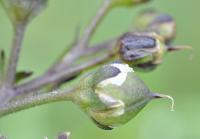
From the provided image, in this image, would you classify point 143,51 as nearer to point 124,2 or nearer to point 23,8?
point 23,8

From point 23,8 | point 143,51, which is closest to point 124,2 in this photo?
point 143,51

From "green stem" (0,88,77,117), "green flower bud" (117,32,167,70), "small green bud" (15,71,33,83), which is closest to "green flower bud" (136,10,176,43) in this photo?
"green flower bud" (117,32,167,70)

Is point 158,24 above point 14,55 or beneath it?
beneath

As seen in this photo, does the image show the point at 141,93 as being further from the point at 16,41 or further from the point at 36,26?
the point at 36,26

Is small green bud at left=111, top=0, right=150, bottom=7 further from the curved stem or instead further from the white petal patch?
the white petal patch

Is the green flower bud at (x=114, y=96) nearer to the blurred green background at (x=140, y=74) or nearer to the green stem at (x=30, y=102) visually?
the green stem at (x=30, y=102)

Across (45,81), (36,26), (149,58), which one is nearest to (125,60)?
(149,58)

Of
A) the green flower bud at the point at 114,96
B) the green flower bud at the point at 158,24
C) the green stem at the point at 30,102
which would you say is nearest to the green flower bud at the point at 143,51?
the green flower bud at the point at 158,24
